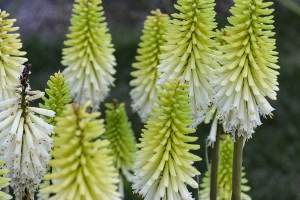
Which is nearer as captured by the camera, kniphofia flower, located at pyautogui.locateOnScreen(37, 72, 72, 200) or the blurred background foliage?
kniphofia flower, located at pyautogui.locateOnScreen(37, 72, 72, 200)

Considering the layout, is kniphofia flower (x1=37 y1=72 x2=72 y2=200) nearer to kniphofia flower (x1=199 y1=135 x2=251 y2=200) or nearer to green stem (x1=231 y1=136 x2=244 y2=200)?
green stem (x1=231 y1=136 x2=244 y2=200)

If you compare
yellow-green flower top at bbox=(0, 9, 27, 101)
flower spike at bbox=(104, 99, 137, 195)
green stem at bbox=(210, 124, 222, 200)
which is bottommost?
green stem at bbox=(210, 124, 222, 200)

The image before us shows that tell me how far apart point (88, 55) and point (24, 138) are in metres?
1.27

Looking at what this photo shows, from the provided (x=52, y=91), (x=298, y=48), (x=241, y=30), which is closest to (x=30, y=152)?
(x=52, y=91)

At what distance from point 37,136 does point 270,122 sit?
16.3 feet

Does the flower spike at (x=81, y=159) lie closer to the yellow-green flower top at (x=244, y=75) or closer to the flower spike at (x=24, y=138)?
the flower spike at (x=24, y=138)

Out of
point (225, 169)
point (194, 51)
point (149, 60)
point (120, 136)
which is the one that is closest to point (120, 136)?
point (120, 136)

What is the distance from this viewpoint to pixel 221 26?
6.95 metres

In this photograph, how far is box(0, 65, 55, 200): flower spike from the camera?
216 centimetres

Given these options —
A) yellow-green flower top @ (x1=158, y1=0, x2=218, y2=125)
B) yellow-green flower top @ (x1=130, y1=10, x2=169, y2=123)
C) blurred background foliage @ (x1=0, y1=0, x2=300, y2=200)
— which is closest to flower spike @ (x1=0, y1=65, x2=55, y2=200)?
yellow-green flower top @ (x1=158, y1=0, x2=218, y2=125)

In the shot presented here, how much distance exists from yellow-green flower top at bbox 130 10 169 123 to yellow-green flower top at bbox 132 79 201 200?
36.8 inches

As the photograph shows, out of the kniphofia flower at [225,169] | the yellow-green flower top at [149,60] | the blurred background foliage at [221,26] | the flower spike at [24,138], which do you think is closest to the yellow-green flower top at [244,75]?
the kniphofia flower at [225,169]

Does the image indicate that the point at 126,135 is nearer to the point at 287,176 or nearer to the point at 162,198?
the point at 162,198

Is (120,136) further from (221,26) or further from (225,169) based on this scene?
(221,26)
